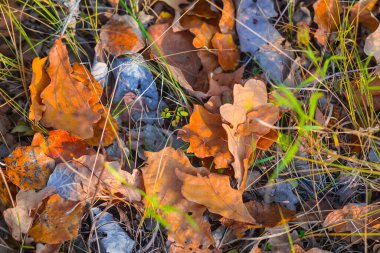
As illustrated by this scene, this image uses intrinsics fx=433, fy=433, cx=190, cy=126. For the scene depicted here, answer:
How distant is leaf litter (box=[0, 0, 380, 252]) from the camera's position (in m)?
1.38

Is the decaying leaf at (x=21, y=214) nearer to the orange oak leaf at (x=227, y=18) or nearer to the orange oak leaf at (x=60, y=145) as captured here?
the orange oak leaf at (x=60, y=145)

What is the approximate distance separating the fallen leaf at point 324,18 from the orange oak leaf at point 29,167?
108cm

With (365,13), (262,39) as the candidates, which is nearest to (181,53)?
(262,39)

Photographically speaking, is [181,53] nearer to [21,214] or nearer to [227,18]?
[227,18]

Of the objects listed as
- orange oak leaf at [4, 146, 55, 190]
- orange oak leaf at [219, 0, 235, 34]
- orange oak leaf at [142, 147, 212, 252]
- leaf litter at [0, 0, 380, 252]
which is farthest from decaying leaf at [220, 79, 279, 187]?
orange oak leaf at [4, 146, 55, 190]

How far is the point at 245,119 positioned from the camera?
144 centimetres

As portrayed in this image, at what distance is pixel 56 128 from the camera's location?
4.86ft

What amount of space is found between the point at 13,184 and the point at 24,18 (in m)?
0.65

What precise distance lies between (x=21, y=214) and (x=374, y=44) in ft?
4.41

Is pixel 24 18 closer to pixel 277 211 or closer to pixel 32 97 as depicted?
pixel 32 97

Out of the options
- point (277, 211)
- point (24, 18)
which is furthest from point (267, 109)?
point (24, 18)

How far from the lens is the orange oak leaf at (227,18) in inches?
63.8

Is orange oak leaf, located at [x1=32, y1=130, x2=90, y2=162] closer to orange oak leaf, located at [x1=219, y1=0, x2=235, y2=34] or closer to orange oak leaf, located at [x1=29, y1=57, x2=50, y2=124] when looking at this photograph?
orange oak leaf, located at [x1=29, y1=57, x2=50, y2=124]

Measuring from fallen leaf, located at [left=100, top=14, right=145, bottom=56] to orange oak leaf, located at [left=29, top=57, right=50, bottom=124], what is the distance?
254 millimetres
